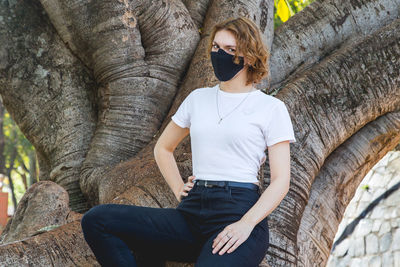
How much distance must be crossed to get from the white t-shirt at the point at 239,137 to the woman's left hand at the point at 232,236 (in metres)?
0.20

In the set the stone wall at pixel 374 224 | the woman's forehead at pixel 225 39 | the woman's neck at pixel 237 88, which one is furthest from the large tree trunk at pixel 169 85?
the stone wall at pixel 374 224

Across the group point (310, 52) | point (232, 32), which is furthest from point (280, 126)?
point (310, 52)

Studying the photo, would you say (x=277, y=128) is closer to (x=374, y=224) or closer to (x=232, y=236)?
(x=232, y=236)

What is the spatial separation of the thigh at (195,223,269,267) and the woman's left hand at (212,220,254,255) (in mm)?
18

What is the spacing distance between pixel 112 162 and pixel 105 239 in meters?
1.62

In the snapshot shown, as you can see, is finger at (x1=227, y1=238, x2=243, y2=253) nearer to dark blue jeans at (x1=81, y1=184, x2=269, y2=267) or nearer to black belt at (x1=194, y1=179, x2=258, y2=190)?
dark blue jeans at (x1=81, y1=184, x2=269, y2=267)

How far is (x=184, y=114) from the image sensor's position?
8.37 feet

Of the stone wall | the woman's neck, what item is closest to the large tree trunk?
the woman's neck

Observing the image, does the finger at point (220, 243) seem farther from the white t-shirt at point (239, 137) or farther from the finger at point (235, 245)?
the white t-shirt at point (239, 137)

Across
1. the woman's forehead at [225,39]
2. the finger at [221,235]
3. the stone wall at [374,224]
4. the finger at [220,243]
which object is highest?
the woman's forehead at [225,39]

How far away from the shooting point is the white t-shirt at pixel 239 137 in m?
2.32

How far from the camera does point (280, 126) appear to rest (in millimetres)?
2320

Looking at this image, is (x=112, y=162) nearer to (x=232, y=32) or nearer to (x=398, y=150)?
(x=232, y=32)

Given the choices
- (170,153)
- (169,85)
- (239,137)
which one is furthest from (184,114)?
(169,85)
